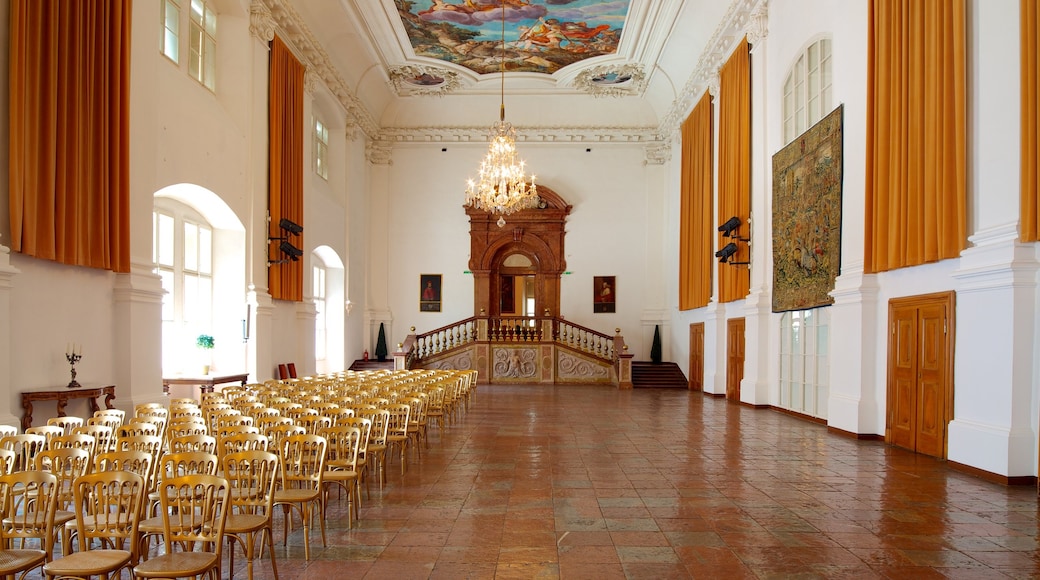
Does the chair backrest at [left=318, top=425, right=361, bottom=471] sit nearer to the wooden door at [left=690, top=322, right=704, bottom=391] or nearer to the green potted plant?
the green potted plant

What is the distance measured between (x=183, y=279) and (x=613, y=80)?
15.8 meters

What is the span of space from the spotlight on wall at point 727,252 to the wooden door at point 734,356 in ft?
4.75

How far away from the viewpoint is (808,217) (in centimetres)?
1242

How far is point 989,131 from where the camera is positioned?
784cm

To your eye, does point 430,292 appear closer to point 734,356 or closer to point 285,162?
point 285,162

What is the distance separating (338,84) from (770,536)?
18386 millimetres

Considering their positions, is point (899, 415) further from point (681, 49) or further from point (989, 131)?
point (681, 49)

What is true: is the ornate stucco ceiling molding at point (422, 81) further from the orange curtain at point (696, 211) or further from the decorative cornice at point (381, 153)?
the orange curtain at point (696, 211)

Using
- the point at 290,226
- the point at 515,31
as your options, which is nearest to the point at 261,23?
the point at 290,226

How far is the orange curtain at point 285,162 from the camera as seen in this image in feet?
51.2

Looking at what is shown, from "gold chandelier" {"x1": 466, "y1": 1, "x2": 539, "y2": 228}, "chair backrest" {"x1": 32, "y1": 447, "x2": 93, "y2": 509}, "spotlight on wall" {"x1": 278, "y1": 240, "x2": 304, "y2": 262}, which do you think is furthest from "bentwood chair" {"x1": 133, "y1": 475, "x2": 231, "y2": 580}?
"gold chandelier" {"x1": 466, "y1": 1, "x2": 539, "y2": 228}

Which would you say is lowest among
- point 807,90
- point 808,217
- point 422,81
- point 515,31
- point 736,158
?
point 808,217

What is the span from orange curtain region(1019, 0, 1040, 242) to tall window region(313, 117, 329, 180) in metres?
16.6

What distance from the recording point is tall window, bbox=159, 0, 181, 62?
39.3 feet
